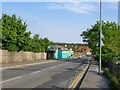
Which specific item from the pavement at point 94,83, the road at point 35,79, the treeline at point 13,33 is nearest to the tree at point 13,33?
the treeline at point 13,33

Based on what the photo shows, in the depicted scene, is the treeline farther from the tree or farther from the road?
the road

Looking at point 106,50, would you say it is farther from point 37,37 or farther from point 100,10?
point 37,37

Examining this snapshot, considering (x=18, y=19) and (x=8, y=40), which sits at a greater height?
(x=18, y=19)

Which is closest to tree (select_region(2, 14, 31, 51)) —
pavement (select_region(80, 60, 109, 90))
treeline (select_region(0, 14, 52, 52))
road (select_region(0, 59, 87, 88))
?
treeline (select_region(0, 14, 52, 52))

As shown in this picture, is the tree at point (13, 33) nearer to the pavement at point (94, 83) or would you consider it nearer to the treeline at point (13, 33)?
the treeline at point (13, 33)

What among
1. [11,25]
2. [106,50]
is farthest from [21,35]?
[106,50]

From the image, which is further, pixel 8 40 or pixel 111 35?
pixel 8 40

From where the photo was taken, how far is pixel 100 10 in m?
31.7

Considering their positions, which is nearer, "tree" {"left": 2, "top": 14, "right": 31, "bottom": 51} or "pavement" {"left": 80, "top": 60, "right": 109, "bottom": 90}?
"pavement" {"left": 80, "top": 60, "right": 109, "bottom": 90}

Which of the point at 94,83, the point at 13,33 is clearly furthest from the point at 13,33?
the point at 94,83

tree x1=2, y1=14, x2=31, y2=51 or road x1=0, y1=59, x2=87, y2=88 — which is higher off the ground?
tree x1=2, y1=14, x2=31, y2=51

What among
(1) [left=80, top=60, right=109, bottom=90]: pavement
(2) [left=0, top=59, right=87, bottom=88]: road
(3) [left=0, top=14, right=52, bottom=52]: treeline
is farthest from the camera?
(3) [left=0, top=14, right=52, bottom=52]: treeline

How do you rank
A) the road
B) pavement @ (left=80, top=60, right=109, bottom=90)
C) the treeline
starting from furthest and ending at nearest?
the treeline, the road, pavement @ (left=80, top=60, right=109, bottom=90)

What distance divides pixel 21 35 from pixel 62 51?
311 ft
